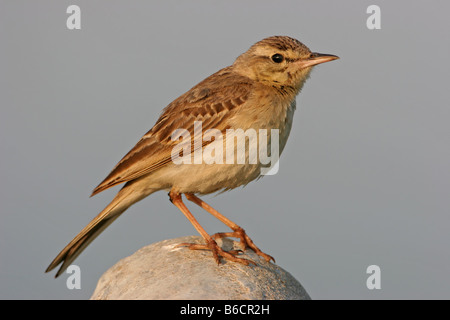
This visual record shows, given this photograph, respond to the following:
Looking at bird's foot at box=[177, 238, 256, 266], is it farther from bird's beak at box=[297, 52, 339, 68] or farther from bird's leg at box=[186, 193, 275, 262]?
bird's beak at box=[297, 52, 339, 68]

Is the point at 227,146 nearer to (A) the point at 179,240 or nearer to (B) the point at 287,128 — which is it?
(B) the point at 287,128

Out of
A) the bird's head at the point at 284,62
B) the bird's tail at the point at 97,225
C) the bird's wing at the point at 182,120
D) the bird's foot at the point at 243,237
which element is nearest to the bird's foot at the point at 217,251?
the bird's foot at the point at 243,237

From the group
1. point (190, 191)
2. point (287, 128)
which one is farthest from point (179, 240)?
point (287, 128)

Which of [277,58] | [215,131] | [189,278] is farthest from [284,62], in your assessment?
[189,278]

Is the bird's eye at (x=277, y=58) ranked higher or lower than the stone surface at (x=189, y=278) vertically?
higher

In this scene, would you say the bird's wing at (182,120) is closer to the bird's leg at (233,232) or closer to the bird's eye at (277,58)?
the bird's eye at (277,58)

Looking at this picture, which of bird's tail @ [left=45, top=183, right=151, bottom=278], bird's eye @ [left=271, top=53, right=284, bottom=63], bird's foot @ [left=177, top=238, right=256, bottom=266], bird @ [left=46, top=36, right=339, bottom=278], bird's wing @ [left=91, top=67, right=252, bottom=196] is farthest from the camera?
bird's eye @ [left=271, top=53, right=284, bottom=63]

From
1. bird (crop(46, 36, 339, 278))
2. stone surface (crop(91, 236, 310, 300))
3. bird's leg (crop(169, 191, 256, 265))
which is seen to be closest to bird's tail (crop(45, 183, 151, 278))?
bird (crop(46, 36, 339, 278))
